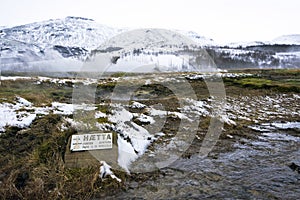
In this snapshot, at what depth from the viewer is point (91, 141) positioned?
8.56m

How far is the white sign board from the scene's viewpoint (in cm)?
835

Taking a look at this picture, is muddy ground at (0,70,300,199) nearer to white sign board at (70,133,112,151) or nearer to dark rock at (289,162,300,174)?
dark rock at (289,162,300,174)

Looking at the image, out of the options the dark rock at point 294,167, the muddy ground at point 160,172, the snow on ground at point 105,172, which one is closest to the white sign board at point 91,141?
the muddy ground at point 160,172

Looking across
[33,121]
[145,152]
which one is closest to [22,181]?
[33,121]

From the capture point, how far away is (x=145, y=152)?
35.1 ft

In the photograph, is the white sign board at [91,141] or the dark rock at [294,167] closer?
the white sign board at [91,141]

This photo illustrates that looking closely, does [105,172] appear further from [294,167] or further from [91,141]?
[294,167]

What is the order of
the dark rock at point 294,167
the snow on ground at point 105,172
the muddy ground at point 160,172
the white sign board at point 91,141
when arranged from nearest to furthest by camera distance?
1. the muddy ground at point 160,172
2. the snow on ground at point 105,172
3. the white sign board at point 91,141
4. the dark rock at point 294,167

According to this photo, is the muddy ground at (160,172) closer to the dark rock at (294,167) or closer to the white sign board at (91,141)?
the dark rock at (294,167)

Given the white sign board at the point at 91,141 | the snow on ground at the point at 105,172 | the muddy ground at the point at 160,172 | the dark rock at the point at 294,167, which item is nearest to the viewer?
the muddy ground at the point at 160,172

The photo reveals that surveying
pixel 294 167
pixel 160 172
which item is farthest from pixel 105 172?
pixel 294 167

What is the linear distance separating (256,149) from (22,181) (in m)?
9.22

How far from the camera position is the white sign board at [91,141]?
8.35 metres

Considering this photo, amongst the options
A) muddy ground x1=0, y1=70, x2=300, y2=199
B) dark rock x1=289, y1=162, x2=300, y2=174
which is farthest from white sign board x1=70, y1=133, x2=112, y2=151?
dark rock x1=289, y1=162, x2=300, y2=174
